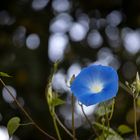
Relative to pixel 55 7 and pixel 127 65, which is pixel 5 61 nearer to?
pixel 55 7

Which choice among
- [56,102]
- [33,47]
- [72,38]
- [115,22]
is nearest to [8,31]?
[33,47]

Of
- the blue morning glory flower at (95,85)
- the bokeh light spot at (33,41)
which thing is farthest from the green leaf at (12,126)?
the bokeh light spot at (33,41)

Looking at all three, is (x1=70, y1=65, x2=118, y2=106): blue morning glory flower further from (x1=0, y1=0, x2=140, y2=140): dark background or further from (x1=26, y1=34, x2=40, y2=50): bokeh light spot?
(x1=26, y1=34, x2=40, y2=50): bokeh light spot

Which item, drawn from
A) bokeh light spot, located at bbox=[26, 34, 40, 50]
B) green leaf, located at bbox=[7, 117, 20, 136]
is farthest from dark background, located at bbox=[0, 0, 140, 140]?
green leaf, located at bbox=[7, 117, 20, 136]

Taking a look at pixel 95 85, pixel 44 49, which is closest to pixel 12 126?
pixel 95 85

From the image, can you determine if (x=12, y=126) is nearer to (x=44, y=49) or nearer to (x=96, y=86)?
(x=96, y=86)

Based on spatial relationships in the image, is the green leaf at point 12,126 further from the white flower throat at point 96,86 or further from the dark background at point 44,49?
the dark background at point 44,49
